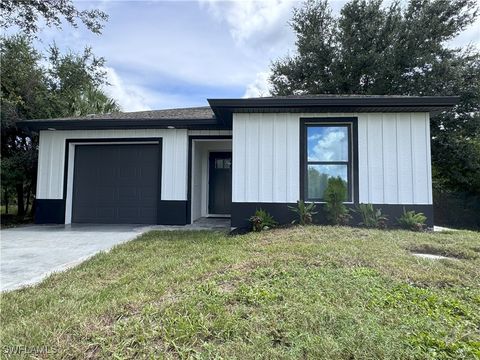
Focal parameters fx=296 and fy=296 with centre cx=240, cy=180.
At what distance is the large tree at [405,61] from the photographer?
40.4ft

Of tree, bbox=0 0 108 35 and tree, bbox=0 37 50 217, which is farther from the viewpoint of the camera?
tree, bbox=0 37 50 217

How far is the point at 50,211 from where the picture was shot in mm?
8078

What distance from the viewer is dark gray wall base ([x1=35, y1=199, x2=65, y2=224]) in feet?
26.4

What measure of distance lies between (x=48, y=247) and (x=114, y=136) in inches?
147

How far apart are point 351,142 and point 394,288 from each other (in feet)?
13.8

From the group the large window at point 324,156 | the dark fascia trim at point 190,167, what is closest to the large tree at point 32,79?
the dark fascia trim at point 190,167

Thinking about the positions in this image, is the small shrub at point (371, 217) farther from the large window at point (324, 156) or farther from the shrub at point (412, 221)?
the large window at point (324, 156)

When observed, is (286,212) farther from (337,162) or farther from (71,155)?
(71,155)

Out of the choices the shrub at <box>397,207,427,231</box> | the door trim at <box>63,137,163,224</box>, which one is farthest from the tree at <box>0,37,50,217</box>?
the shrub at <box>397,207,427,231</box>

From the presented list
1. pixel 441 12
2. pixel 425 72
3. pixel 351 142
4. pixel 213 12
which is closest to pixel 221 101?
pixel 351 142

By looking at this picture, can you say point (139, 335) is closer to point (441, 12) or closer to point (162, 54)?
point (162, 54)

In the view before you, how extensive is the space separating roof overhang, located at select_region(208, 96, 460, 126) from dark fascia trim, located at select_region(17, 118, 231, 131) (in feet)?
4.50

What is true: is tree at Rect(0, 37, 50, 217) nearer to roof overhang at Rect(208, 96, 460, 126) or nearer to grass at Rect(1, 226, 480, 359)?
roof overhang at Rect(208, 96, 460, 126)

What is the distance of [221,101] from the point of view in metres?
6.16
